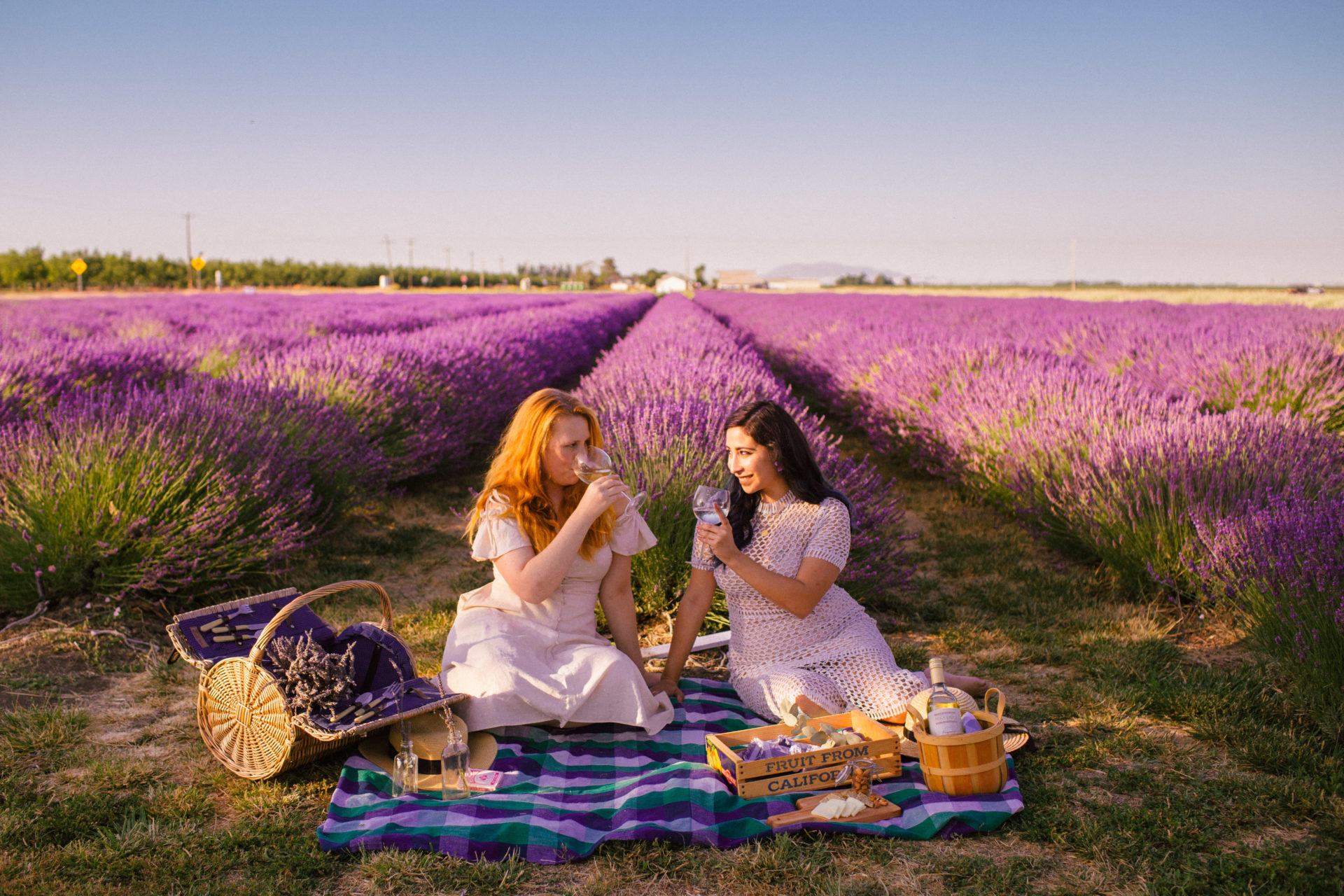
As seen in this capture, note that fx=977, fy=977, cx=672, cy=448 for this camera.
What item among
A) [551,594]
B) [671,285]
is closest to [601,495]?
[551,594]

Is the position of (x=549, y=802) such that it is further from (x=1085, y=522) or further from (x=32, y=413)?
(x=32, y=413)

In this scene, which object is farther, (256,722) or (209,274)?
(209,274)

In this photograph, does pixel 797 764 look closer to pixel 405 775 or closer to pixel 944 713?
pixel 944 713

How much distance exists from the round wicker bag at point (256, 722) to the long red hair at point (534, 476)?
603 mm

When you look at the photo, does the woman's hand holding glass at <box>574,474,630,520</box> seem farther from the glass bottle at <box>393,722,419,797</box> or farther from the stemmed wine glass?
the glass bottle at <box>393,722,419,797</box>

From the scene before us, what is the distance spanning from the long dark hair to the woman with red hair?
1.14ft

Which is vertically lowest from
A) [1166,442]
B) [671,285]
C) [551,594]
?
[551,594]

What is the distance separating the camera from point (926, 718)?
9.61ft

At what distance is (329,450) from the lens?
5.70 m

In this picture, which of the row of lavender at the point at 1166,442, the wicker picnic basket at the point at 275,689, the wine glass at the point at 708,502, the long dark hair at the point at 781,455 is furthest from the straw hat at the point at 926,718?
the wicker picnic basket at the point at 275,689

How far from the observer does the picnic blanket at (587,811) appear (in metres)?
2.53

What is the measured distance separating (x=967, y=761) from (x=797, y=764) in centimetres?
47

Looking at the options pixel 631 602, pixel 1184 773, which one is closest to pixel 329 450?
pixel 631 602

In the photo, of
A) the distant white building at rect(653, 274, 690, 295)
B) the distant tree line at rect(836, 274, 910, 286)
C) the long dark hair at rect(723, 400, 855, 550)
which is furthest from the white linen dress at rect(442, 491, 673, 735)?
the distant tree line at rect(836, 274, 910, 286)
